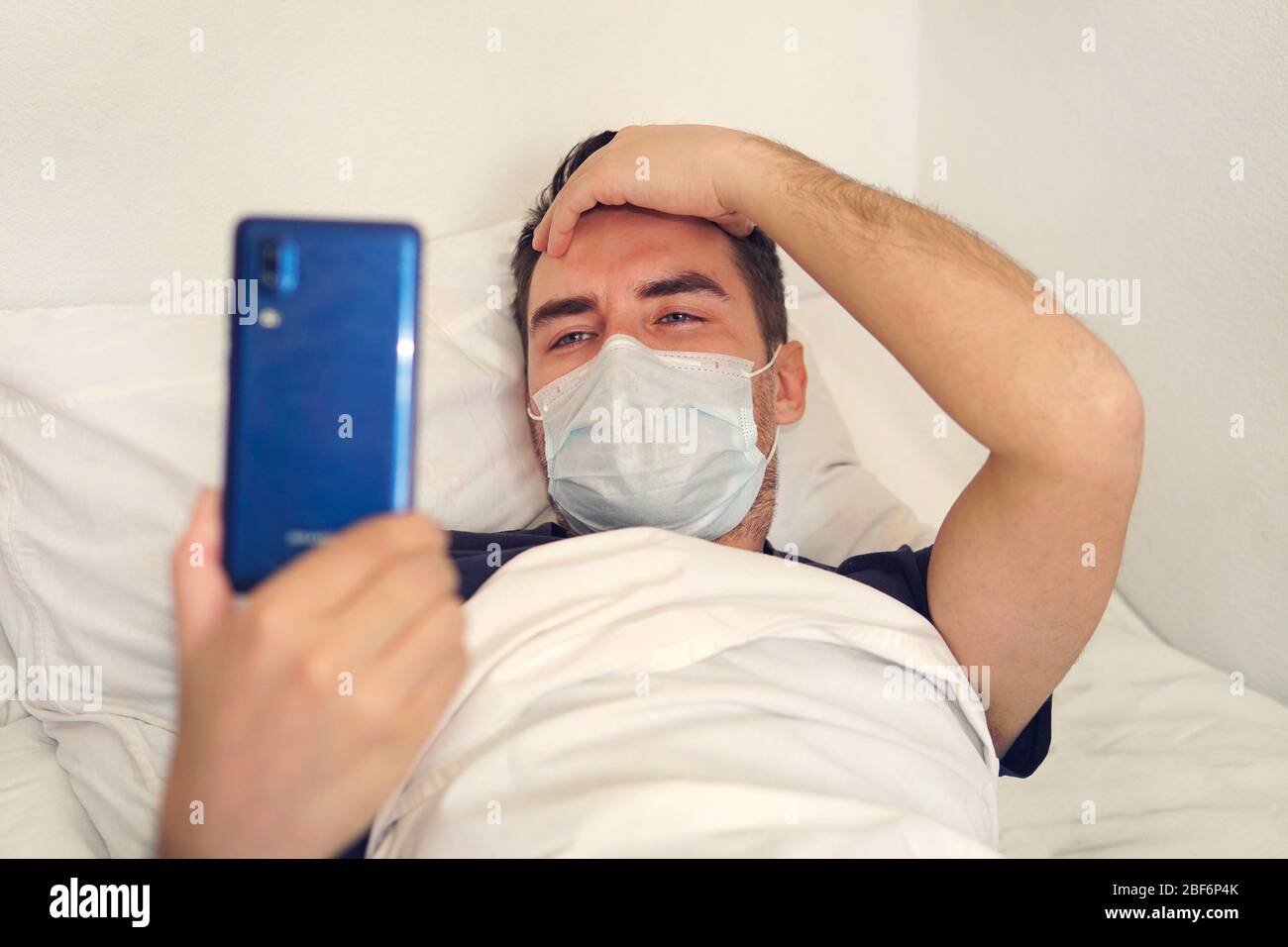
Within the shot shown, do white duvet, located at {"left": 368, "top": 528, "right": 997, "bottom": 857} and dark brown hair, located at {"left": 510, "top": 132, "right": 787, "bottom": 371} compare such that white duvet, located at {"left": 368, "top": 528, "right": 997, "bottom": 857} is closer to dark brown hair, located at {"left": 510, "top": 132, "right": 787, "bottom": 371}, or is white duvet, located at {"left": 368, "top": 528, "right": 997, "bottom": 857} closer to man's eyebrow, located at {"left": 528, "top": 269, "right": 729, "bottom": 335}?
man's eyebrow, located at {"left": 528, "top": 269, "right": 729, "bottom": 335}

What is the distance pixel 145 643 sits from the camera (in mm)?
1166

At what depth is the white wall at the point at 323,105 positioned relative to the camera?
1330 mm

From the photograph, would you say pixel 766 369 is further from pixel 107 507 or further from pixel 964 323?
pixel 107 507

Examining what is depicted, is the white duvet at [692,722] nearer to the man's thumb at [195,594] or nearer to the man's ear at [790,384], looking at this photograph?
the man's thumb at [195,594]

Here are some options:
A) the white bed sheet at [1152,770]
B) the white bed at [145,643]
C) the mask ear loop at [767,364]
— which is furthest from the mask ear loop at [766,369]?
the white bed sheet at [1152,770]

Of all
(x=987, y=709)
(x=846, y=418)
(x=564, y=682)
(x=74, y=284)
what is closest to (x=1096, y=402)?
(x=987, y=709)

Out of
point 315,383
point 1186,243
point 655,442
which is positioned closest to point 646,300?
point 655,442

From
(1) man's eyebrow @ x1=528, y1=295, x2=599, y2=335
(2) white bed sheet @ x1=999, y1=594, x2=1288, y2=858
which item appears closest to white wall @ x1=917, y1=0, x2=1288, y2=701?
(2) white bed sheet @ x1=999, y1=594, x2=1288, y2=858

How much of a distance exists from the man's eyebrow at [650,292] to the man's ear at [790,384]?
0.59 ft

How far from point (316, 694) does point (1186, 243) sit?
1.44 metres

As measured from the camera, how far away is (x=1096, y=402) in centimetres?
95

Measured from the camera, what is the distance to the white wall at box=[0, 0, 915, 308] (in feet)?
4.36

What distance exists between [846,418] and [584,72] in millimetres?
778
